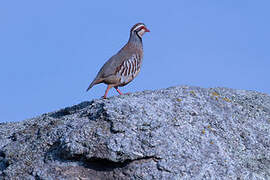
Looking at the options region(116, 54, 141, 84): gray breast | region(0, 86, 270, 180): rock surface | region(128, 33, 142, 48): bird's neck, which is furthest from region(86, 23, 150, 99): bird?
region(0, 86, 270, 180): rock surface

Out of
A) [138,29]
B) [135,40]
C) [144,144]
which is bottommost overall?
[144,144]

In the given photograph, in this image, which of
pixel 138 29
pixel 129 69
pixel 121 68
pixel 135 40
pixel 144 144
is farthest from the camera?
pixel 138 29

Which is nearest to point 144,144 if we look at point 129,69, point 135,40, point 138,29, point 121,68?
point 121,68

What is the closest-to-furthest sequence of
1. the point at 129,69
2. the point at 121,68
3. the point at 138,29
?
1. the point at 121,68
2. the point at 129,69
3. the point at 138,29

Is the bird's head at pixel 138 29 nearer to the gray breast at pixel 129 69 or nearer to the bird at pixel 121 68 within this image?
the bird at pixel 121 68

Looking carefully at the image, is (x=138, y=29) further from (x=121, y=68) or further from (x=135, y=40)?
(x=121, y=68)

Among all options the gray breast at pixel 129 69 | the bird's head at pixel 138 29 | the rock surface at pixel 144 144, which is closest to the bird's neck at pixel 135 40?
the bird's head at pixel 138 29

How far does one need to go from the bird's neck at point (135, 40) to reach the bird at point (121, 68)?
0.13 metres

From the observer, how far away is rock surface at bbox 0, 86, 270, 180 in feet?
21.1

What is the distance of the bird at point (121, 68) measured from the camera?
10.8 m

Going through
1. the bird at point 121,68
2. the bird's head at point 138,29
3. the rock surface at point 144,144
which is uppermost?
the bird's head at point 138,29

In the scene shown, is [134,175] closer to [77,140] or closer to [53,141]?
[77,140]

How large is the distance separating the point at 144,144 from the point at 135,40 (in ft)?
19.5

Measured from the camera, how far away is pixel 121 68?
10859 mm
